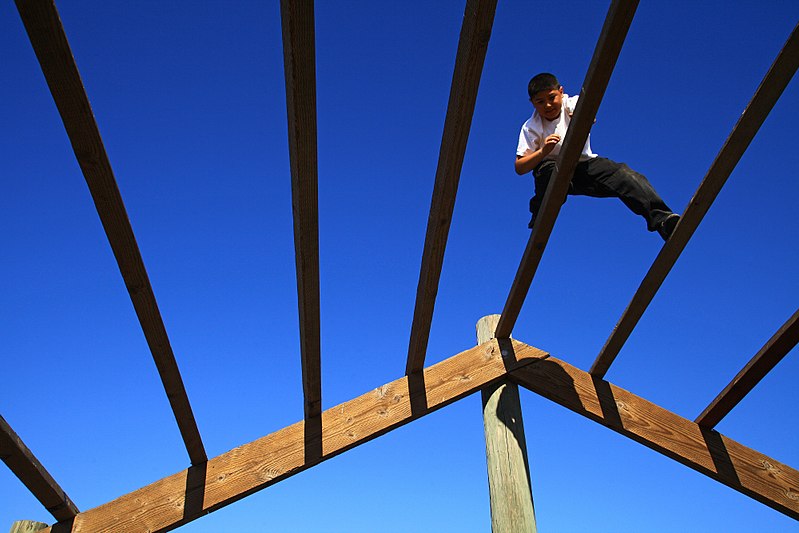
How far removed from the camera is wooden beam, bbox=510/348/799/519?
4.24 metres

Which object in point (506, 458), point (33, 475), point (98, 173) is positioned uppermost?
point (98, 173)

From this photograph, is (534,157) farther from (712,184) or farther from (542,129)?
(712,184)

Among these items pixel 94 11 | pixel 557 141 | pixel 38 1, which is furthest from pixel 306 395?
pixel 94 11

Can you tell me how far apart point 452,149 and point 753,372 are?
2.38 m

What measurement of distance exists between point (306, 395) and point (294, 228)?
51.2 inches

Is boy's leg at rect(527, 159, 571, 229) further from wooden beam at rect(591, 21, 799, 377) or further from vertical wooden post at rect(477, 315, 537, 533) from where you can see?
vertical wooden post at rect(477, 315, 537, 533)

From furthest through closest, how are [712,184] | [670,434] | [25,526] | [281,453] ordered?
[670,434]
[281,453]
[25,526]
[712,184]

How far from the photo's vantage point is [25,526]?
3.79 meters

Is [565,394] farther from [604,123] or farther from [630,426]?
[604,123]

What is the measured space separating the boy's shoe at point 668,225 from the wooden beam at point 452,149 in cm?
106

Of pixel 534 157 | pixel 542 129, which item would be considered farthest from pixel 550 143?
pixel 542 129

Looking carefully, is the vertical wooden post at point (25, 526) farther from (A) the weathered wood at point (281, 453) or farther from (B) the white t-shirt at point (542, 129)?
(B) the white t-shirt at point (542, 129)

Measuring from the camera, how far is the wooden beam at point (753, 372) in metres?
3.56

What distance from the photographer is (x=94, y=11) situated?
4.89 meters
